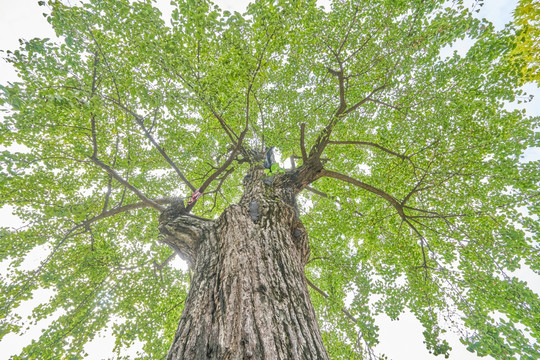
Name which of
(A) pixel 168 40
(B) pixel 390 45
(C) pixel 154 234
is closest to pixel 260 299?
(A) pixel 168 40

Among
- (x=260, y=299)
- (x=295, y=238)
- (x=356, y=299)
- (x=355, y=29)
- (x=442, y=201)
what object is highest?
(x=355, y=29)

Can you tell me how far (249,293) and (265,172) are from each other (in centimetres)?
127

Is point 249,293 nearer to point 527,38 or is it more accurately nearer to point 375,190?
point 375,190

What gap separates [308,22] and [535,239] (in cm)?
518

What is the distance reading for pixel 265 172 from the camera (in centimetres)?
245

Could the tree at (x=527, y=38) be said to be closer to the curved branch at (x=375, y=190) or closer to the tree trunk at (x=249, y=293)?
the curved branch at (x=375, y=190)

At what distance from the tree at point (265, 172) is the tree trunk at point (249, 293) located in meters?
0.02

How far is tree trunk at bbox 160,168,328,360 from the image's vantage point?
4.17ft

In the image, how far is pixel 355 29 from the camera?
170 inches

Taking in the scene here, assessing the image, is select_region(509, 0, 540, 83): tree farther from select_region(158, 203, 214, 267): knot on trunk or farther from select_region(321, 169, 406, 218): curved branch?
select_region(158, 203, 214, 267): knot on trunk

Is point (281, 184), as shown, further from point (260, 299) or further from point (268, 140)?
point (260, 299)

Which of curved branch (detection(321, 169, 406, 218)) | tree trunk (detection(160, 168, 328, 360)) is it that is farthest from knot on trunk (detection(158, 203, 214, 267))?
curved branch (detection(321, 169, 406, 218))

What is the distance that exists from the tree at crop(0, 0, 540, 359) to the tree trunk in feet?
0.06

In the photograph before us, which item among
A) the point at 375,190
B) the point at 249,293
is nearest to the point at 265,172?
the point at 249,293
